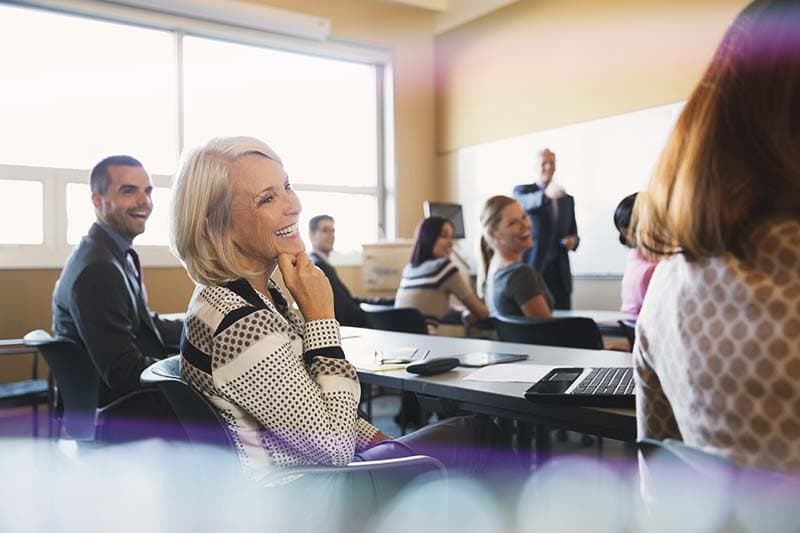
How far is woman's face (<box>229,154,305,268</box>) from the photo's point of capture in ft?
4.51

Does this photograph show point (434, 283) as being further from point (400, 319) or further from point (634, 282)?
point (634, 282)

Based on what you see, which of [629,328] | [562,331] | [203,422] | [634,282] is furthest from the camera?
[634,282]

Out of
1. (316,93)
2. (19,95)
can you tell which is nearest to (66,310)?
(19,95)

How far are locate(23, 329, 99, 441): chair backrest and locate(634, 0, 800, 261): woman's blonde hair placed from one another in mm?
2019

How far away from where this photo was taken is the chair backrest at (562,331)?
8.99 feet

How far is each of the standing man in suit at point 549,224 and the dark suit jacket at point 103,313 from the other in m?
3.19

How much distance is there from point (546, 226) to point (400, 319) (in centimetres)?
202

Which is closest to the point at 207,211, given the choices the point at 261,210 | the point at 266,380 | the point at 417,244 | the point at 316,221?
the point at 261,210

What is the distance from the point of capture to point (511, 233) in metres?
3.36

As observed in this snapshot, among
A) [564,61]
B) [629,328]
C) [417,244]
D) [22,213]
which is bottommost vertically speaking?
[629,328]

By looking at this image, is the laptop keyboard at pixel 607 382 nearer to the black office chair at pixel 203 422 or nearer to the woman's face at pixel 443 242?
the black office chair at pixel 203 422

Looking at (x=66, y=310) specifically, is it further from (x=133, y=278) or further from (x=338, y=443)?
(x=338, y=443)

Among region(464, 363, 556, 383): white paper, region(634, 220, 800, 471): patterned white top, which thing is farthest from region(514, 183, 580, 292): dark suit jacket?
region(634, 220, 800, 471): patterned white top

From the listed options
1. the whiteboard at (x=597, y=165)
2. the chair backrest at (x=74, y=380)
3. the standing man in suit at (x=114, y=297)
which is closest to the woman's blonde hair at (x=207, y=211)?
the standing man in suit at (x=114, y=297)
